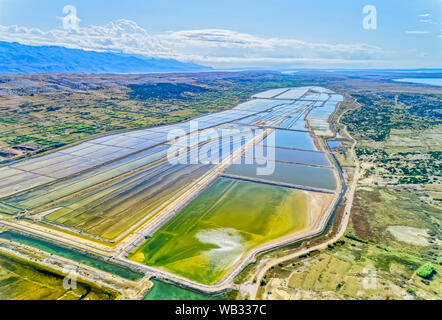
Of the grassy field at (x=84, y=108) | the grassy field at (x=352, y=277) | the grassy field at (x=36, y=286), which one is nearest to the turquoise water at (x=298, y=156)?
the grassy field at (x=352, y=277)

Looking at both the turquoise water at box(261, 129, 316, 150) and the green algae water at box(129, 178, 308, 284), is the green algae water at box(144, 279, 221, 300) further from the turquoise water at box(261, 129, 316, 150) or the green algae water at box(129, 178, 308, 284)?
the turquoise water at box(261, 129, 316, 150)

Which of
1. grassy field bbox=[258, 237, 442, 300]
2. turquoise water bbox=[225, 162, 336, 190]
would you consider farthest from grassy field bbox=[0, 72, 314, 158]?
grassy field bbox=[258, 237, 442, 300]

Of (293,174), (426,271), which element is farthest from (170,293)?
(293,174)

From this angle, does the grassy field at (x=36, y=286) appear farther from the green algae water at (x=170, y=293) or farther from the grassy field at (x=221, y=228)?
the grassy field at (x=221, y=228)

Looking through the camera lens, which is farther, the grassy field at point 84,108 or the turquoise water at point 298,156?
the grassy field at point 84,108
